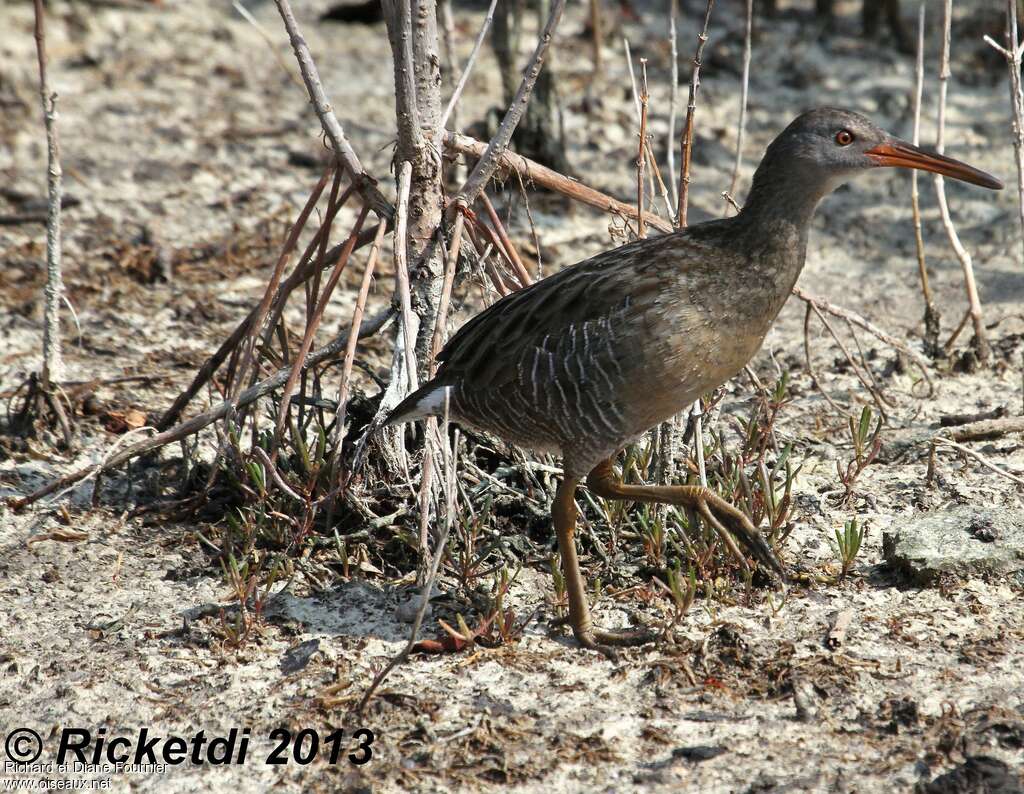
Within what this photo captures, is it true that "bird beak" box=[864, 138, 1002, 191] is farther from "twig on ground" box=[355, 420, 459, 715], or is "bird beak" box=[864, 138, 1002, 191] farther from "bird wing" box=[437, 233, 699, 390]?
"twig on ground" box=[355, 420, 459, 715]

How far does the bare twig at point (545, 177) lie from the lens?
15.3ft


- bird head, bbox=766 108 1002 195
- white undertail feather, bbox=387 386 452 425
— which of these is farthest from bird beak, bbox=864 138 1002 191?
white undertail feather, bbox=387 386 452 425

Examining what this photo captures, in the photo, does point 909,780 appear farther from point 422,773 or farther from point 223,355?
point 223,355

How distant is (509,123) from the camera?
14.3 feet

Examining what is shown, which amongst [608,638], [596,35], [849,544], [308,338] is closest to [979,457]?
[849,544]

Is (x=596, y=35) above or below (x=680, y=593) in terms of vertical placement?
above

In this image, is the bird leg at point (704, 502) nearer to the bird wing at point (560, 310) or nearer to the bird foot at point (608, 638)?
the bird foot at point (608, 638)

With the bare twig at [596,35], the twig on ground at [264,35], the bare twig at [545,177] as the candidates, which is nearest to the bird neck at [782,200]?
the bare twig at [545,177]

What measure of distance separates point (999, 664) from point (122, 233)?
16.7 feet

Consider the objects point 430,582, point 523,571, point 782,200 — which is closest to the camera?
point 430,582

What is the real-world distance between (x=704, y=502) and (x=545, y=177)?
137 centimetres

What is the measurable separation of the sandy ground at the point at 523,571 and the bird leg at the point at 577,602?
6 centimetres

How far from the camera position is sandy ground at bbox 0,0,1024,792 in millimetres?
3633

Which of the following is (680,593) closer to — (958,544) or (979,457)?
(958,544)
